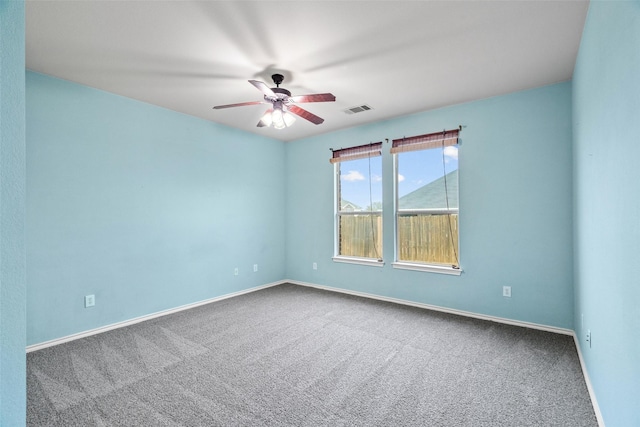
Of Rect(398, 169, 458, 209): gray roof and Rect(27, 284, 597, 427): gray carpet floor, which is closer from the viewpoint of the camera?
Rect(27, 284, 597, 427): gray carpet floor

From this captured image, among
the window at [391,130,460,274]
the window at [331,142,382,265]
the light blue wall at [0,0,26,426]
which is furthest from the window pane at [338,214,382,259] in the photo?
the light blue wall at [0,0,26,426]

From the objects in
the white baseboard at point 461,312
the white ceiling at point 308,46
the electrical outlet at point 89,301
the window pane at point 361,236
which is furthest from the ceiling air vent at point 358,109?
the electrical outlet at point 89,301

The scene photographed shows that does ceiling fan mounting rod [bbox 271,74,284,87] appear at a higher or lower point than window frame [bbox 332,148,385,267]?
higher

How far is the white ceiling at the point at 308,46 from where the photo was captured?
1.96 metres

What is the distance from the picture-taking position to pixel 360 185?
461 cm

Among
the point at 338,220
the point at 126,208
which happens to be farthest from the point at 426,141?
the point at 126,208

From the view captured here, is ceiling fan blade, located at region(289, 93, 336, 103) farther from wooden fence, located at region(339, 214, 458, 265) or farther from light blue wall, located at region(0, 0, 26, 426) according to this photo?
wooden fence, located at region(339, 214, 458, 265)

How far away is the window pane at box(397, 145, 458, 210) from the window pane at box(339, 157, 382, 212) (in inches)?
13.7

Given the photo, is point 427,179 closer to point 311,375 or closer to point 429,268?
point 429,268

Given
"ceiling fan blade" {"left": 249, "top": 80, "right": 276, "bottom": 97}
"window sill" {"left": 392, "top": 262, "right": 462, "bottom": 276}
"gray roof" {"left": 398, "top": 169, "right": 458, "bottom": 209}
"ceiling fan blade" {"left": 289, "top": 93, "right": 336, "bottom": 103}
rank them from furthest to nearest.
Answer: "gray roof" {"left": 398, "top": 169, "right": 458, "bottom": 209}
"window sill" {"left": 392, "top": 262, "right": 462, "bottom": 276}
"ceiling fan blade" {"left": 289, "top": 93, "right": 336, "bottom": 103}
"ceiling fan blade" {"left": 249, "top": 80, "right": 276, "bottom": 97}

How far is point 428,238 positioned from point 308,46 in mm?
2754

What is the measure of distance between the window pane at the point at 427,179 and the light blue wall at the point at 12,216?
3838 mm

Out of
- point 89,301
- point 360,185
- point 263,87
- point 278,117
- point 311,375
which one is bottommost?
point 311,375

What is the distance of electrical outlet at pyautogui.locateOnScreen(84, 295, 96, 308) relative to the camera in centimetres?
303
